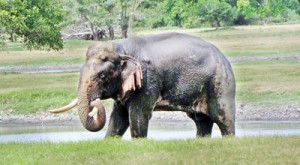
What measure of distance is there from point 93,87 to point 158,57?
1.40m

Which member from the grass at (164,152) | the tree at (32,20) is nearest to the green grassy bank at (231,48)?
the tree at (32,20)

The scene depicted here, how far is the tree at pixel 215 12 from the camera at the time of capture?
8650 cm

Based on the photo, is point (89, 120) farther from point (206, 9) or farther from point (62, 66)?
point (206, 9)

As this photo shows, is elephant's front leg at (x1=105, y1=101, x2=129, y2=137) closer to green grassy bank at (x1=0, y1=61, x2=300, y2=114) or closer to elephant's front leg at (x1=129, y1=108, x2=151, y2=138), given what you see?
elephant's front leg at (x1=129, y1=108, x2=151, y2=138)

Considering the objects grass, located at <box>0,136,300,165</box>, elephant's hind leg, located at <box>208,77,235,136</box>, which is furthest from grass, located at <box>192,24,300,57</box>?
grass, located at <box>0,136,300,165</box>

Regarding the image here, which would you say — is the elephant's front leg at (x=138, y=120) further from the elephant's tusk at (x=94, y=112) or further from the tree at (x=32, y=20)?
the tree at (x=32, y=20)

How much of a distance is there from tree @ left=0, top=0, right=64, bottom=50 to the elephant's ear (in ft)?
52.8

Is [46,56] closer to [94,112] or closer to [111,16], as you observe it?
[111,16]

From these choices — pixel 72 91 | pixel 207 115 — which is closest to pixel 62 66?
pixel 72 91

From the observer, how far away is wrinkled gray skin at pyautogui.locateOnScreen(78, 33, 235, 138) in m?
14.2

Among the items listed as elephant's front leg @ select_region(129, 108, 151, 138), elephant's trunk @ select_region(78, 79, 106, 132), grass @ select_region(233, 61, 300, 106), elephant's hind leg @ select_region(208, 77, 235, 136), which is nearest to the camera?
elephant's trunk @ select_region(78, 79, 106, 132)

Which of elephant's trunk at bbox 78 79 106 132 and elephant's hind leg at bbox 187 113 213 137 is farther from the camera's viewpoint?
elephant's hind leg at bbox 187 113 213 137

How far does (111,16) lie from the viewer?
235ft

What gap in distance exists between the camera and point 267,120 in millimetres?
25391
